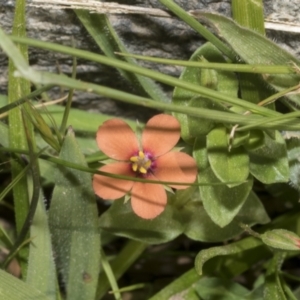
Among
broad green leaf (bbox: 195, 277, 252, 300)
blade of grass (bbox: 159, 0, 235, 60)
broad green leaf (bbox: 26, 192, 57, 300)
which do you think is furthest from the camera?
broad green leaf (bbox: 195, 277, 252, 300)

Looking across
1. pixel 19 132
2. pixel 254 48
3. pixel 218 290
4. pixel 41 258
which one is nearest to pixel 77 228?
pixel 41 258

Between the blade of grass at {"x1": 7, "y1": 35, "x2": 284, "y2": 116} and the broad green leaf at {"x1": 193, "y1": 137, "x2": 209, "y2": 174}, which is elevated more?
the blade of grass at {"x1": 7, "y1": 35, "x2": 284, "y2": 116}

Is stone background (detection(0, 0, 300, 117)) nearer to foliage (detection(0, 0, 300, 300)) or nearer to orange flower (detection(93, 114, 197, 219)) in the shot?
foliage (detection(0, 0, 300, 300))

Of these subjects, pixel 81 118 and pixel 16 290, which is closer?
pixel 16 290

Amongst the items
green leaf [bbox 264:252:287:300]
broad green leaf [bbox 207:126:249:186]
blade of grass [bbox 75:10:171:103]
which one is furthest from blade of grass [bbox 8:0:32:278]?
green leaf [bbox 264:252:287:300]

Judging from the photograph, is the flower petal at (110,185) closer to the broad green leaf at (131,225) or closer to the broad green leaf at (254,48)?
the broad green leaf at (131,225)

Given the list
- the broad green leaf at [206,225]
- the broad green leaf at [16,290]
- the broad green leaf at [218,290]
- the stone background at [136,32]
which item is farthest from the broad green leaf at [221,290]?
the stone background at [136,32]

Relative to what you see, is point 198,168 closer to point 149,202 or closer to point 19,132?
point 149,202
